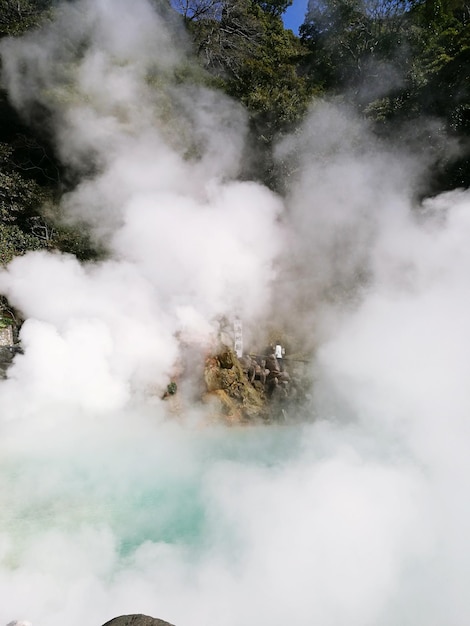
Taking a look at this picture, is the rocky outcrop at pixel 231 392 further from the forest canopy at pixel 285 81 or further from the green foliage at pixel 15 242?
the green foliage at pixel 15 242

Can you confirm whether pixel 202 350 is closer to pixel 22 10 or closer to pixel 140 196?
pixel 140 196

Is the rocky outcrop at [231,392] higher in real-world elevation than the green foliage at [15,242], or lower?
lower

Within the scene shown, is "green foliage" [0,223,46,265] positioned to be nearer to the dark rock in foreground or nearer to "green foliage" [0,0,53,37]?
"green foliage" [0,0,53,37]

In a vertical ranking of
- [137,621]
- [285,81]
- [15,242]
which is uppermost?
[285,81]

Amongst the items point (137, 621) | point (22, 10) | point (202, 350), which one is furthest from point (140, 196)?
point (137, 621)

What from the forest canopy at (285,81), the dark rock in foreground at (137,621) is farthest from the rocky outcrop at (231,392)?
the dark rock in foreground at (137,621)

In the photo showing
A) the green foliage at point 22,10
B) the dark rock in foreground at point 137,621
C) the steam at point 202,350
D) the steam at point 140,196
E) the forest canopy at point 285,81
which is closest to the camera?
the dark rock in foreground at point 137,621

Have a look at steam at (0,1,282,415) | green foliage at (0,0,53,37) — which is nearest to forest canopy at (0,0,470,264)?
green foliage at (0,0,53,37)

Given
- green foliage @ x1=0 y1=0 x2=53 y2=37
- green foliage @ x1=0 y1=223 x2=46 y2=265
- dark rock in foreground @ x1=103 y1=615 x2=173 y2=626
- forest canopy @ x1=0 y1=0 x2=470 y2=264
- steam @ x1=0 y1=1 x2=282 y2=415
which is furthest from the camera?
forest canopy @ x1=0 y1=0 x2=470 y2=264

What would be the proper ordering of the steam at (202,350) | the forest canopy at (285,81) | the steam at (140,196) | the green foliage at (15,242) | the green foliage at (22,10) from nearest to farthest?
1. the steam at (202,350)
2. the steam at (140,196)
3. the green foliage at (15,242)
4. the green foliage at (22,10)
5. the forest canopy at (285,81)

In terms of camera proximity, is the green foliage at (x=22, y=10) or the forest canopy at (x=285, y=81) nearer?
the green foliage at (x=22, y=10)
